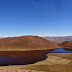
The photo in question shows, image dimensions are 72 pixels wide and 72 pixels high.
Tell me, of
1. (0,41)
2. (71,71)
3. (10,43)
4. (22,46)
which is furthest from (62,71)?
(0,41)

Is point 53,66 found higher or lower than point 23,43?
lower

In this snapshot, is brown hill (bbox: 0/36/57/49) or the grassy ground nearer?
the grassy ground

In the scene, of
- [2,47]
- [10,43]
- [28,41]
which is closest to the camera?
[2,47]

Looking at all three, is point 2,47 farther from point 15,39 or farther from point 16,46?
point 15,39

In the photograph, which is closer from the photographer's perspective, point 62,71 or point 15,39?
point 62,71

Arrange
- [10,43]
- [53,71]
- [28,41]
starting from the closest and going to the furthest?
[53,71] → [10,43] → [28,41]

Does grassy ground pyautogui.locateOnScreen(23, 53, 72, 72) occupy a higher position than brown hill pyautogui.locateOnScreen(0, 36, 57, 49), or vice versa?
brown hill pyautogui.locateOnScreen(0, 36, 57, 49)

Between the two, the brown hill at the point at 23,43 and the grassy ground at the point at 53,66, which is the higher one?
the brown hill at the point at 23,43

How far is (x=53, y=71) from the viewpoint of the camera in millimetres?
17484

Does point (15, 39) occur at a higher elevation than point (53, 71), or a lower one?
higher

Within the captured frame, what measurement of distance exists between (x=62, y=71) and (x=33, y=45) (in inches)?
2420

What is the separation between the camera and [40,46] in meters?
79.6

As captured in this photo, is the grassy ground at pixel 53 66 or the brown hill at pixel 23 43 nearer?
the grassy ground at pixel 53 66

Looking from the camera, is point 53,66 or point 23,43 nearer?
point 53,66
